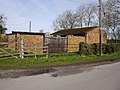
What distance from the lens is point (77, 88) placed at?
8234mm

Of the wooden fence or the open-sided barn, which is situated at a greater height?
the open-sided barn

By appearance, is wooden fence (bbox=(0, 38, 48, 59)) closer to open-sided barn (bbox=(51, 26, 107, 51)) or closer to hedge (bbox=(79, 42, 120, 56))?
hedge (bbox=(79, 42, 120, 56))

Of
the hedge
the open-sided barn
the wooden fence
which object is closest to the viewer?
the wooden fence

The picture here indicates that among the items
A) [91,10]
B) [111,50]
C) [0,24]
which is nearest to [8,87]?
[111,50]

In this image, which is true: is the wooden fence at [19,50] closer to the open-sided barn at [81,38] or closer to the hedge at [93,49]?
the hedge at [93,49]

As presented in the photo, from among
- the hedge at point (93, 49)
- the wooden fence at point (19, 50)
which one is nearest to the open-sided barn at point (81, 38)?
the hedge at point (93, 49)

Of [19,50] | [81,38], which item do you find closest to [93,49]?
[81,38]

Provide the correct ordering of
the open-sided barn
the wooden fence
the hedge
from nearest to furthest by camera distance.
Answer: the wooden fence < the hedge < the open-sided barn

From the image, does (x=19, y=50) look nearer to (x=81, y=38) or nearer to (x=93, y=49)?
(x=93, y=49)

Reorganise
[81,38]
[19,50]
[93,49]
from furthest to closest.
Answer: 1. [81,38]
2. [93,49]
3. [19,50]

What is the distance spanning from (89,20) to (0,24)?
1257 inches

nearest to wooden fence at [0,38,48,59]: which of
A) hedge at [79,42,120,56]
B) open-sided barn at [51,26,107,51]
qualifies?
hedge at [79,42,120,56]

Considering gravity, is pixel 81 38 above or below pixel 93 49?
above

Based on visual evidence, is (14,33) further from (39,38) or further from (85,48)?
(85,48)
